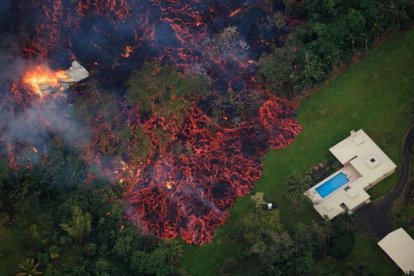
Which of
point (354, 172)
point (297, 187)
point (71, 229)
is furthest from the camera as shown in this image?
point (354, 172)

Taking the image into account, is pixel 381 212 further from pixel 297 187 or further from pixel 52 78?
pixel 52 78

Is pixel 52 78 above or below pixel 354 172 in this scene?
above

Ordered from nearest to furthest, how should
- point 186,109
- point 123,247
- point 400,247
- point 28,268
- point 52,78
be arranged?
point 400,247
point 28,268
point 123,247
point 186,109
point 52,78

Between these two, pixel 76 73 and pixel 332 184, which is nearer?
pixel 332 184

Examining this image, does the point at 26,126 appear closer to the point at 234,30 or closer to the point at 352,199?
the point at 234,30

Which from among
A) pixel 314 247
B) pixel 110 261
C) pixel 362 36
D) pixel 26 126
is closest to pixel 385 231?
pixel 314 247

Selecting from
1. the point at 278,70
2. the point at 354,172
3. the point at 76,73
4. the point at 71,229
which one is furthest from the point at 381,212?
the point at 76,73

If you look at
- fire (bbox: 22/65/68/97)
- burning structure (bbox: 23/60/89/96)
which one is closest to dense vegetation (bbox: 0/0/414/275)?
burning structure (bbox: 23/60/89/96)

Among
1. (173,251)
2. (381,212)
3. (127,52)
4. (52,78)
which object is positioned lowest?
(173,251)
